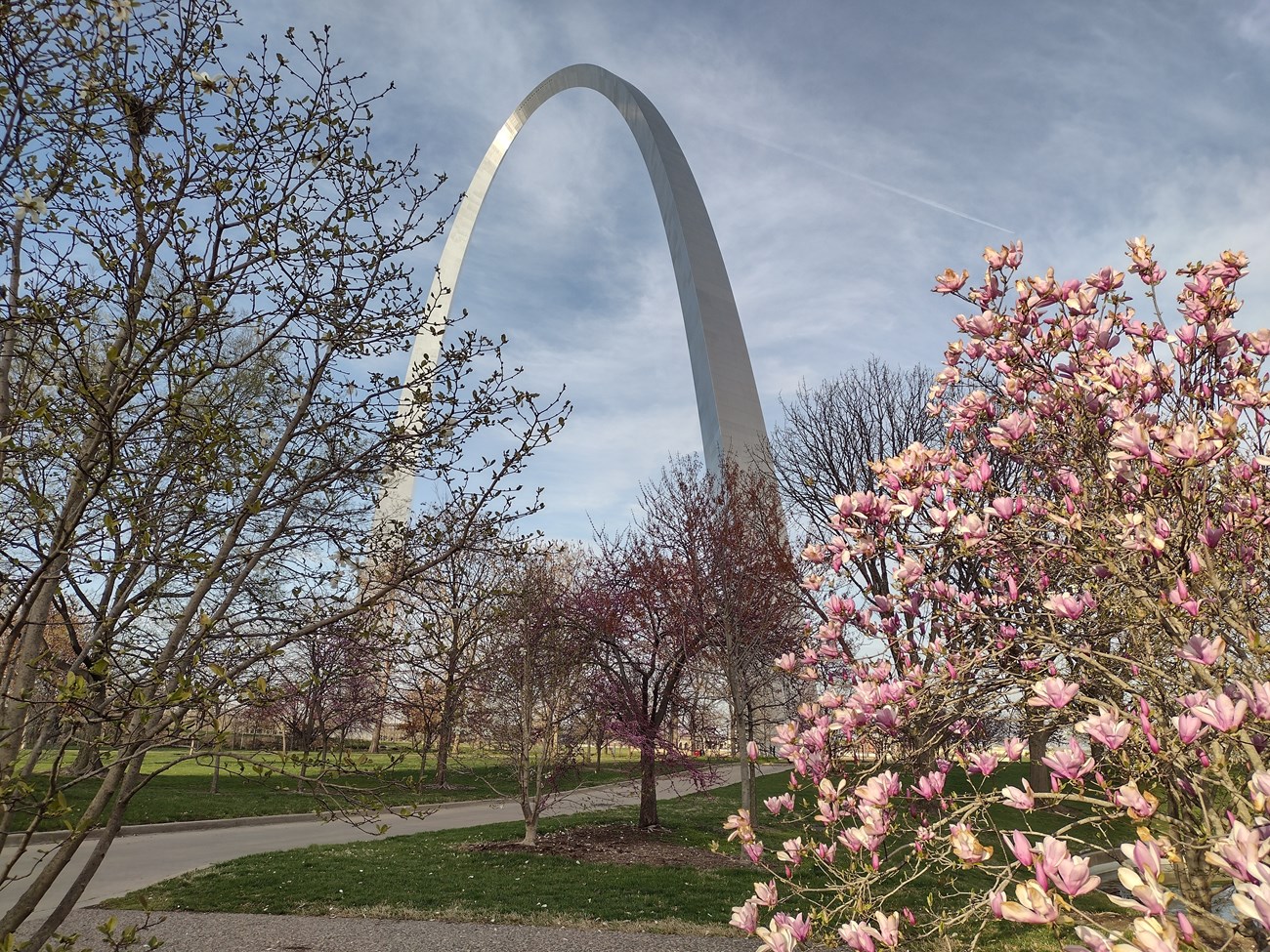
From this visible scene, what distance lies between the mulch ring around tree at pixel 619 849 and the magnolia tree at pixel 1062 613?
8.17m

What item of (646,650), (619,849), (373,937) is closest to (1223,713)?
(373,937)

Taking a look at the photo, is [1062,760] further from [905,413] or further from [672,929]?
[905,413]

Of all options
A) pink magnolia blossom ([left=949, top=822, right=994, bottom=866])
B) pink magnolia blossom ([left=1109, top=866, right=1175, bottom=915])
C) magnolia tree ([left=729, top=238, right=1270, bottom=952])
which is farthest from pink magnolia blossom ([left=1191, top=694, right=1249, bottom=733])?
pink magnolia blossom ([left=949, top=822, right=994, bottom=866])

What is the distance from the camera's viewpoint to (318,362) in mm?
3438

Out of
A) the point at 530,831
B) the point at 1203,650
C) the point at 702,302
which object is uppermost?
the point at 702,302

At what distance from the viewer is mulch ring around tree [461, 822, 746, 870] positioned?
1065 centimetres

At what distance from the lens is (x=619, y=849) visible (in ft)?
38.2

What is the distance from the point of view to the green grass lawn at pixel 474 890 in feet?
24.3

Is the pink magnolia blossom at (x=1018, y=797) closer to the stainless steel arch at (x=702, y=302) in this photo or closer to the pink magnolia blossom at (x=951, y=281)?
the pink magnolia blossom at (x=951, y=281)

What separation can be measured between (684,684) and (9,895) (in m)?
10.1

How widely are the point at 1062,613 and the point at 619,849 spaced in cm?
1072

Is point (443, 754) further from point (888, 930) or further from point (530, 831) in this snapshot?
point (888, 930)

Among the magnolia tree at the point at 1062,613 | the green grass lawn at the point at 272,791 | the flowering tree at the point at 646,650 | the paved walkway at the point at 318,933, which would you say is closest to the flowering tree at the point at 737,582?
the flowering tree at the point at 646,650

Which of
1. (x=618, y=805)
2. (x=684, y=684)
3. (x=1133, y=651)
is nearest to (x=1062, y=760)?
→ (x=1133, y=651)
